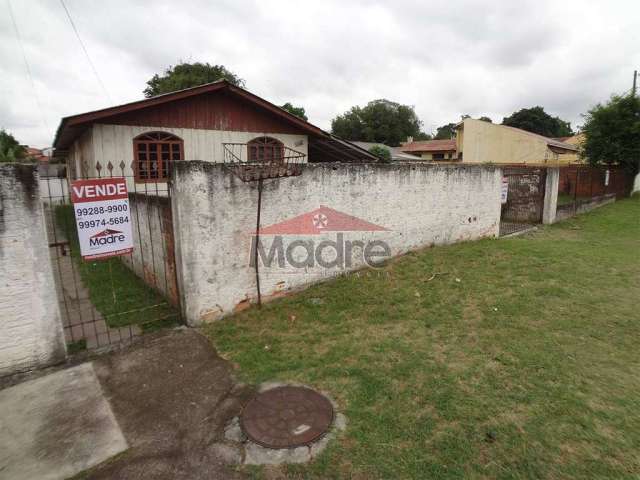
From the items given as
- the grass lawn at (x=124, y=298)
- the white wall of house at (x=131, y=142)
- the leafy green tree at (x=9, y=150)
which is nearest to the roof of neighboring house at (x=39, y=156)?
the leafy green tree at (x=9, y=150)

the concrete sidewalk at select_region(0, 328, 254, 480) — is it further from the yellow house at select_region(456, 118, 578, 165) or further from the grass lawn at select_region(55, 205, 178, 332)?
the yellow house at select_region(456, 118, 578, 165)

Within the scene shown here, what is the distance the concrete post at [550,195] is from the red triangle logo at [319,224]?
27.0 ft

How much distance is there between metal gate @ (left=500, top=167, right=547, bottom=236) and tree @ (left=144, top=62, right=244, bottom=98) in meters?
25.8

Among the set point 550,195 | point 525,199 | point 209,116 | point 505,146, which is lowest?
point 525,199

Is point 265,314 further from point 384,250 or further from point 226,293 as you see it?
point 384,250

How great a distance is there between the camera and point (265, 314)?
191 inches

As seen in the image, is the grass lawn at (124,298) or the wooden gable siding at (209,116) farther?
the wooden gable siding at (209,116)

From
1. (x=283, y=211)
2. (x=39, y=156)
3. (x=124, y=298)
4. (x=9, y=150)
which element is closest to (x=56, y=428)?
(x=124, y=298)

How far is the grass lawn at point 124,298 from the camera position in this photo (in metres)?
4.78

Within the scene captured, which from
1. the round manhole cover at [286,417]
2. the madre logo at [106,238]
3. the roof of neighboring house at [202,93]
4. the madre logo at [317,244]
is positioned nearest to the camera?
the round manhole cover at [286,417]

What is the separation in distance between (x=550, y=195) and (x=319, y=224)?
9.59 meters

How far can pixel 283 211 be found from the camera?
5.18 m

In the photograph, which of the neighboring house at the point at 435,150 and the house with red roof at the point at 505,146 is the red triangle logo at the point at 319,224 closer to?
the house with red roof at the point at 505,146

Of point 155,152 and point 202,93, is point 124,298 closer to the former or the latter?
point 155,152
